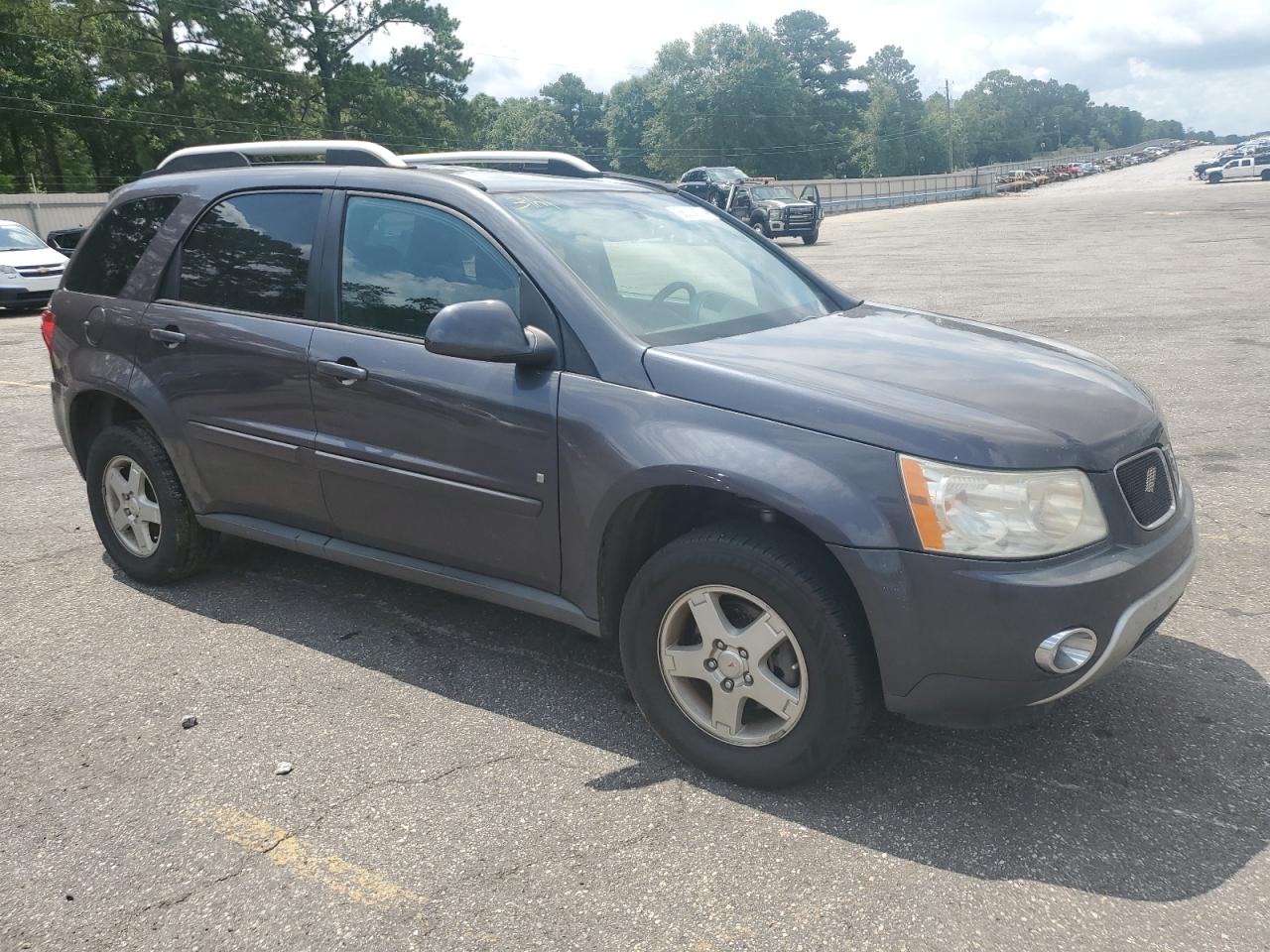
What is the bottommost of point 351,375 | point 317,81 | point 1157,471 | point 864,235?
point 864,235

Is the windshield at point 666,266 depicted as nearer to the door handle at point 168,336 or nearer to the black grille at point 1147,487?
the black grille at point 1147,487

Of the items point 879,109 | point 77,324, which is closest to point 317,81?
point 77,324

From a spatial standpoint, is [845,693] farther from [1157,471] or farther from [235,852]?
[235,852]

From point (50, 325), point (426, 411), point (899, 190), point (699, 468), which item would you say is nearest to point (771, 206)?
point (50, 325)

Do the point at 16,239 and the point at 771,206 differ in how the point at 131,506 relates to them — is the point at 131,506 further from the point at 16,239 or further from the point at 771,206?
the point at 771,206

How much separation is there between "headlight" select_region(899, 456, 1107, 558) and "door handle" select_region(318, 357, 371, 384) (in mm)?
1916

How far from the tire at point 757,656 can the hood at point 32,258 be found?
18.4 meters

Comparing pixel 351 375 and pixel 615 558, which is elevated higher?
pixel 351 375

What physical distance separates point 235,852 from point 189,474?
6.57 ft

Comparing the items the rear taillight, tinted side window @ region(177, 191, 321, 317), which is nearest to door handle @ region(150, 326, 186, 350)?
tinted side window @ region(177, 191, 321, 317)

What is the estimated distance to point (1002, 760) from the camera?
3283 millimetres

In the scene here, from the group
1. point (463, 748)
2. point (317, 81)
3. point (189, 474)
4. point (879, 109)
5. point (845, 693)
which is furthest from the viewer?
point (879, 109)

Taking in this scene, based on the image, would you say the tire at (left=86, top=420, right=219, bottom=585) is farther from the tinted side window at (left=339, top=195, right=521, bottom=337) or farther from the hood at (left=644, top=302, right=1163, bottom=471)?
the hood at (left=644, top=302, right=1163, bottom=471)

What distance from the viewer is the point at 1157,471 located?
10.5 feet
